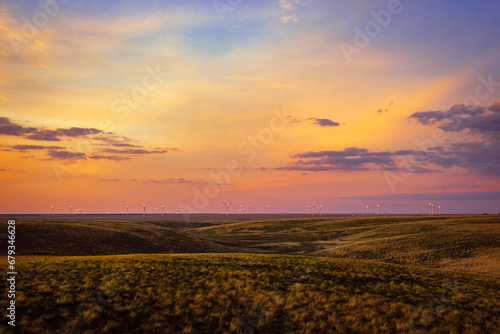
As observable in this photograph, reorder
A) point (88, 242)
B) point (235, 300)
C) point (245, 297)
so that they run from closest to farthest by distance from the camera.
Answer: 1. point (235, 300)
2. point (245, 297)
3. point (88, 242)

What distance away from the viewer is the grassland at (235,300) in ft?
68.2

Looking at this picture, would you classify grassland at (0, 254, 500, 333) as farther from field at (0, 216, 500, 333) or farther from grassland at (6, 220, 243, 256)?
grassland at (6, 220, 243, 256)

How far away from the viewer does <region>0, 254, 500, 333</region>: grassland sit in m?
20.8

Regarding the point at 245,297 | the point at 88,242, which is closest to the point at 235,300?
the point at 245,297

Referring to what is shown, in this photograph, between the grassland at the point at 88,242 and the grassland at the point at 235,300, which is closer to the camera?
the grassland at the point at 235,300

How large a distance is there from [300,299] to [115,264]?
691 inches

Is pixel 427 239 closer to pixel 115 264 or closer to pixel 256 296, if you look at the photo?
pixel 256 296

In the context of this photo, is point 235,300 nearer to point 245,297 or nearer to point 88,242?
point 245,297

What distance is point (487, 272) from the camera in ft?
148

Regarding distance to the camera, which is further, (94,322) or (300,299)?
(300,299)

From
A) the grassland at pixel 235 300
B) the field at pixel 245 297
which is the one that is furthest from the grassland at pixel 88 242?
the grassland at pixel 235 300

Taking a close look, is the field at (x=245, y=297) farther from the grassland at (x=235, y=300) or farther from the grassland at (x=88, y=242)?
the grassland at (x=88, y=242)

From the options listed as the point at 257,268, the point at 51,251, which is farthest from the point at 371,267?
the point at 51,251

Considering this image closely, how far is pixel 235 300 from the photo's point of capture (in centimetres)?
2488
